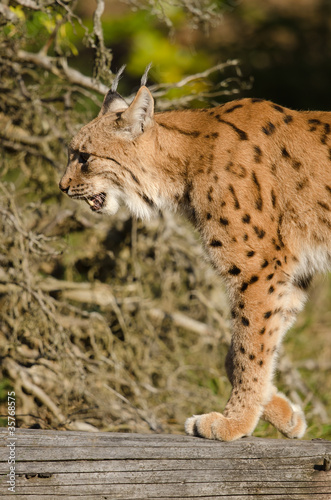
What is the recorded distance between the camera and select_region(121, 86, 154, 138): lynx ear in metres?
3.73

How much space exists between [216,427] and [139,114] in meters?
1.80

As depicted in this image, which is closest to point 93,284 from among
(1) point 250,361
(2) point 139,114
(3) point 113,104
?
(3) point 113,104

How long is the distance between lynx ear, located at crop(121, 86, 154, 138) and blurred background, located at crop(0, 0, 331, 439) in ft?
2.39

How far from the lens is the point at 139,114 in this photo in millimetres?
3840

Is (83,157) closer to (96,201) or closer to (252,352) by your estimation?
(96,201)

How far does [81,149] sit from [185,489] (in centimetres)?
210

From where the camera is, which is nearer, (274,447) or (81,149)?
(274,447)

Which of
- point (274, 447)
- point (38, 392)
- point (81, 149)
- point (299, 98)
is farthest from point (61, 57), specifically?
point (299, 98)

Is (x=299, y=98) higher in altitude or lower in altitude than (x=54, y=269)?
higher

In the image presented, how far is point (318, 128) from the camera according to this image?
3.86 meters

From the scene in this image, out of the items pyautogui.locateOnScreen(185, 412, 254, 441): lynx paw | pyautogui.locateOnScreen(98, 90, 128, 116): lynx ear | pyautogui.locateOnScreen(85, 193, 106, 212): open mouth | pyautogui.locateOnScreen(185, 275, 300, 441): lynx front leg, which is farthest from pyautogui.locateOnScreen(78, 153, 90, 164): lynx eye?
pyautogui.locateOnScreen(185, 412, 254, 441): lynx paw

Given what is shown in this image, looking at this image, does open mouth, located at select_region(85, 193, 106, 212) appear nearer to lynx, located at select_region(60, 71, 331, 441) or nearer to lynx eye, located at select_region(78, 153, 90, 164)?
lynx, located at select_region(60, 71, 331, 441)

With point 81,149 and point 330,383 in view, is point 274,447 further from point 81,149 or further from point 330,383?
point 330,383

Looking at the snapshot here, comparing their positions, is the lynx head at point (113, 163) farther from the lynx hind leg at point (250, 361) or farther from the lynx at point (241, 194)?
the lynx hind leg at point (250, 361)
